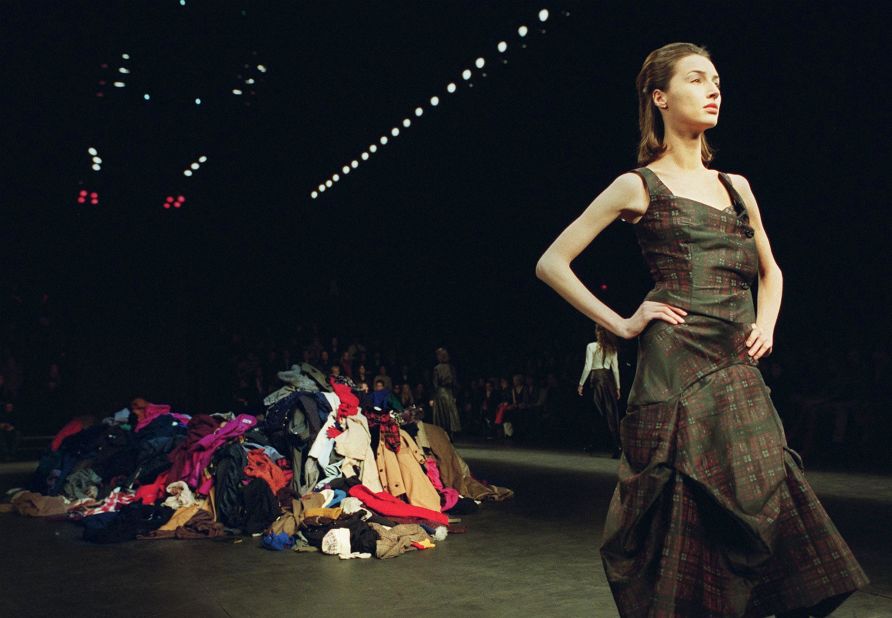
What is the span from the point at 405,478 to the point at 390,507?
55 cm

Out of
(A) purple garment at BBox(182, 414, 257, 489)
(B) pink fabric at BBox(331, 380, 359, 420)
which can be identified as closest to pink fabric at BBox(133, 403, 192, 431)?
(A) purple garment at BBox(182, 414, 257, 489)

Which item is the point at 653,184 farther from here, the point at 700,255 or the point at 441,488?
the point at 441,488

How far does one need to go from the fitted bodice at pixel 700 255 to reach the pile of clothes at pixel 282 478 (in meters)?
3.53

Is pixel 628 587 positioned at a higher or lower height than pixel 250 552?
higher

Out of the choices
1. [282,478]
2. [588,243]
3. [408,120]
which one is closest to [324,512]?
[282,478]

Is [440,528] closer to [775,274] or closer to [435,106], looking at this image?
[775,274]

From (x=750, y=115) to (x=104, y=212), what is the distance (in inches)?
334

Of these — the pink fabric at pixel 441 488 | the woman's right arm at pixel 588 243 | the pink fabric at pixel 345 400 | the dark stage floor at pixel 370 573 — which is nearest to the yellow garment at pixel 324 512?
the dark stage floor at pixel 370 573

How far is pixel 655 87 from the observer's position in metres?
1.99

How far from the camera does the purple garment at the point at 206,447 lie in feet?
21.3

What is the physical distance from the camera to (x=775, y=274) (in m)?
2.06

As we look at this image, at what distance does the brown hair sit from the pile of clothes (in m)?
3.55

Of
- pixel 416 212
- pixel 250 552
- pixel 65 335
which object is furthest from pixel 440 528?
pixel 416 212

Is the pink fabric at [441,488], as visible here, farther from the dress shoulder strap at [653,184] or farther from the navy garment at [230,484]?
the dress shoulder strap at [653,184]
